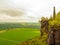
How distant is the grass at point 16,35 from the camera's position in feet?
14.5

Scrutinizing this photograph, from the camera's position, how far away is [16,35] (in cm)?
461

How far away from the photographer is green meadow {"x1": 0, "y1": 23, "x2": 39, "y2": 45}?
4430 millimetres

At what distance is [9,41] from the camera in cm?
442

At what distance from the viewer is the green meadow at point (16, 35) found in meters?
4.43

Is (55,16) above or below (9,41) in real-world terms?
above

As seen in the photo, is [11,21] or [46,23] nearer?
[46,23]

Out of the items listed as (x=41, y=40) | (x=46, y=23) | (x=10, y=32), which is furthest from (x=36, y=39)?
(x=10, y=32)

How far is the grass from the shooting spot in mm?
4430

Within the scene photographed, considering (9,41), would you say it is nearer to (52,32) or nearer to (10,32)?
(10,32)

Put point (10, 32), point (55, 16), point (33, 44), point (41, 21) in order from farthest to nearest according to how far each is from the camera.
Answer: point (10, 32) < point (41, 21) < point (33, 44) < point (55, 16)

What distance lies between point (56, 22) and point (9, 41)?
4.66ft

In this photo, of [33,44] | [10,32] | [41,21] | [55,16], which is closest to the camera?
[55,16]

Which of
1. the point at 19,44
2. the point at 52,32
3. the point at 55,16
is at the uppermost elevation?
the point at 55,16

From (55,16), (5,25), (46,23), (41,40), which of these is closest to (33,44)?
(41,40)
